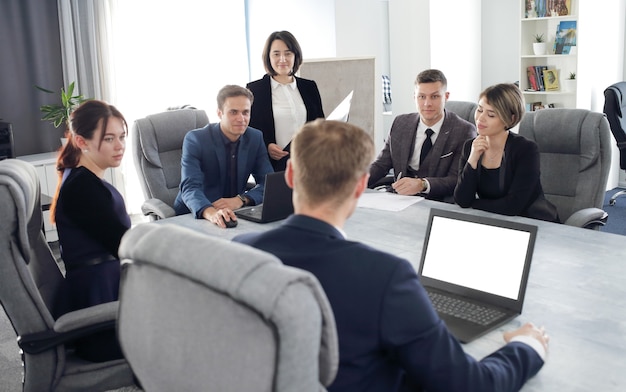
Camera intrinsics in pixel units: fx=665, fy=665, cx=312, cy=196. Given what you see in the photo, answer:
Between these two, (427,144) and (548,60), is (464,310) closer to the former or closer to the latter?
(427,144)

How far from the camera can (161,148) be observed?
3658 mm

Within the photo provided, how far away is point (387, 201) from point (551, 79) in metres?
3.96

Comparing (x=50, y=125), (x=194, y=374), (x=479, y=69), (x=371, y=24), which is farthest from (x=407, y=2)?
(x=194, y=374)

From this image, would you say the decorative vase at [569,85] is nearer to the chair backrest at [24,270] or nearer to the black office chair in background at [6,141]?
the black office chair in background at [6,141]

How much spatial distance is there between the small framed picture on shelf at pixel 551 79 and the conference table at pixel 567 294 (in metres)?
3.99

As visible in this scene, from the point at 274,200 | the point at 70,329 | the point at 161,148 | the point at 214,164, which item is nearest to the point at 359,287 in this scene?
the point at 70,329

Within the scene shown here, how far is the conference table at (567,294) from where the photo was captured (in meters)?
1.42

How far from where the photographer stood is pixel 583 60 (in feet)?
19.5

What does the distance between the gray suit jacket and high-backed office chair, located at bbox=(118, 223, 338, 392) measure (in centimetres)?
238

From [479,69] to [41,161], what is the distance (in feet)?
14.6

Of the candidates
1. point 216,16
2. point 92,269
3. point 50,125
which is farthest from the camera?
point 216,16

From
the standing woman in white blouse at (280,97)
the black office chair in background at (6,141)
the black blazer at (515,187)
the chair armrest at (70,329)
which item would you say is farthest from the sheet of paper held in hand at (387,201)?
the black office chair in background at (6,141)

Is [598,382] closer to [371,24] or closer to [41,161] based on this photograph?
[41,161]

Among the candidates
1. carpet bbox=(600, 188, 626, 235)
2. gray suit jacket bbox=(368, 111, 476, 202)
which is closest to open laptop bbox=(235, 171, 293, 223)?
gray suit jacket bbox=(368, 111, 476, 202)
